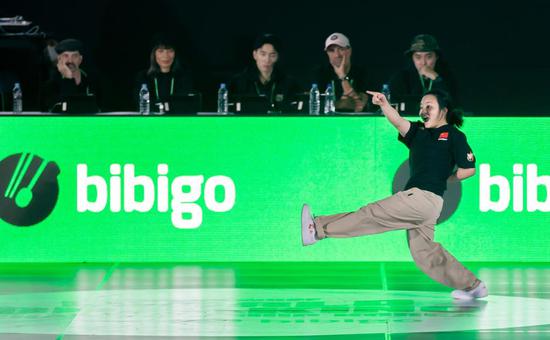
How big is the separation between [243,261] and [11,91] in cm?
661

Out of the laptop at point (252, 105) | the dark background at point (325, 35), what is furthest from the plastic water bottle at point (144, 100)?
the dark background at point (325, 35)

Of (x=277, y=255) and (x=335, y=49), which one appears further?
(x=335, y=49)

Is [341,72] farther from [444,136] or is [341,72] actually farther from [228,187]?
[444,136]

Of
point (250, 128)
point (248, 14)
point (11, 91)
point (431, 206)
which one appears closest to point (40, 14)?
point (11, 91)

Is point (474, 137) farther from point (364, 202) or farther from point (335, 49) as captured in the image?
point (335, 49)

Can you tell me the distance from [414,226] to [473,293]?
74 centimetres

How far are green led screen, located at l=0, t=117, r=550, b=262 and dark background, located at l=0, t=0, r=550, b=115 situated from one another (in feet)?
19.7

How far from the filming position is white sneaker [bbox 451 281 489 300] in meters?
11.6

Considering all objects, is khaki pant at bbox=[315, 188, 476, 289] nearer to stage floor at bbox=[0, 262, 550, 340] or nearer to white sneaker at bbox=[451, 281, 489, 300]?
white sneaker at bbox=[451, 281, 489, 300]

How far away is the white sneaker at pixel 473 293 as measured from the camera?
1155 centimetres

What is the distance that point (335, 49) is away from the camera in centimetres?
1609

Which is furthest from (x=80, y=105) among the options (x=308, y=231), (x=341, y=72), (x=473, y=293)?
(x=473, y=293)

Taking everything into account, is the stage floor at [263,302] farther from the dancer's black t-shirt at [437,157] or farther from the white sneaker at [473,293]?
the dancer's black t-shirt at [437,157]

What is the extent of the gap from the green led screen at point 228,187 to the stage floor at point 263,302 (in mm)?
219
